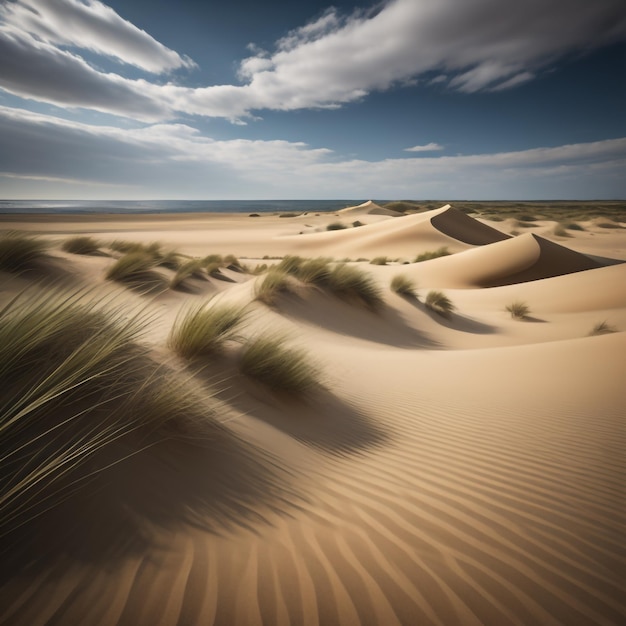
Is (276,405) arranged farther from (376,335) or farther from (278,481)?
(376,335)

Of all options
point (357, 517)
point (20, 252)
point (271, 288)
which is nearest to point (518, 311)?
point (271, 288)

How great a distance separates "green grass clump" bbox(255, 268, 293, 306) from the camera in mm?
6851

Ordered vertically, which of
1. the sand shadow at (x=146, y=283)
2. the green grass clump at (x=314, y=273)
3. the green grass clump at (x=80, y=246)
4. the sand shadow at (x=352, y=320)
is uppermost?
the green grass clump at (x=80, y=246)

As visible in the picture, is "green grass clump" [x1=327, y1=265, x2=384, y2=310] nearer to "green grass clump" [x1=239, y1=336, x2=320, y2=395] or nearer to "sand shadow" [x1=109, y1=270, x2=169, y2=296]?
"sand shadow" [x1=109, y1=270, x2=169, y2=296]

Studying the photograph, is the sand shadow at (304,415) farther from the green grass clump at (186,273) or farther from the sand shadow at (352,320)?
the green grass clump at (186,273)

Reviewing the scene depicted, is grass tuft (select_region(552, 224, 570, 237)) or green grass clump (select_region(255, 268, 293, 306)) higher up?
green grass clump (select_region(255, 268, 293, 306))

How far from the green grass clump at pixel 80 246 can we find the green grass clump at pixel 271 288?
15.5 feet

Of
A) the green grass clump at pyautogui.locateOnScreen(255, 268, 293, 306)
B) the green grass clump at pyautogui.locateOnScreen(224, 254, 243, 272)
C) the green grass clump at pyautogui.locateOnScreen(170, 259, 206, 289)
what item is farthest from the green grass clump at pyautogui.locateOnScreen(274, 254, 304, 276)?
the green grass clump at pyautogui.locateOnScreen(224, 254, 243, 272)

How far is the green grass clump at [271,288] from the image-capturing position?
6851mm

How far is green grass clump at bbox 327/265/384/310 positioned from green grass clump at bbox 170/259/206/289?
3.38m

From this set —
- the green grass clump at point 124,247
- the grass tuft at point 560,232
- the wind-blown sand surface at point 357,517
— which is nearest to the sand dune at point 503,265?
the wind-blown sand surface at point 357,517

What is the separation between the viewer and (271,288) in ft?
23.2

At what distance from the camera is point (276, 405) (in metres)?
3.07

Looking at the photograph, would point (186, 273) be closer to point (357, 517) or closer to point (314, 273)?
point (314, 273)
